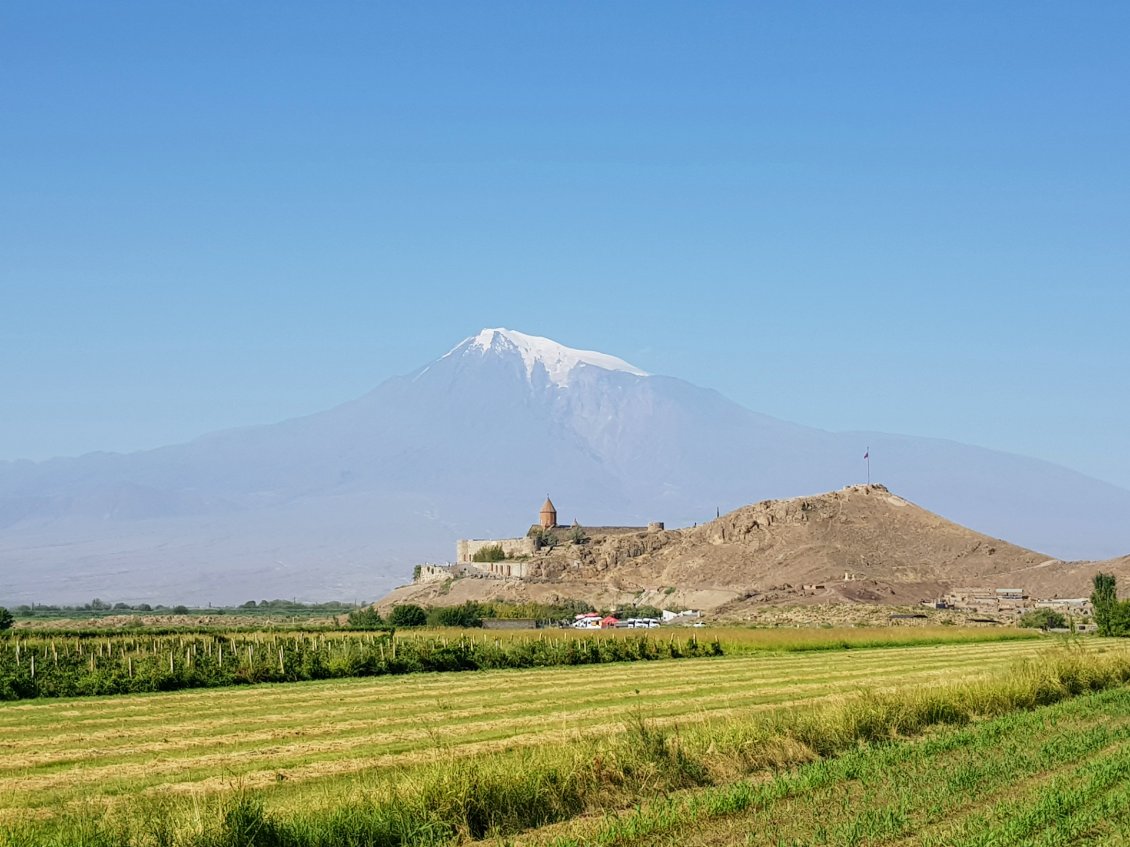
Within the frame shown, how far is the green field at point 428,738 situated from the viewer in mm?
16906

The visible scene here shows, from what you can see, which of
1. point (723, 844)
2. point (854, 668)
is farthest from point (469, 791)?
point (854, 668)

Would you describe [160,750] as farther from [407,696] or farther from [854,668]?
[854,668]

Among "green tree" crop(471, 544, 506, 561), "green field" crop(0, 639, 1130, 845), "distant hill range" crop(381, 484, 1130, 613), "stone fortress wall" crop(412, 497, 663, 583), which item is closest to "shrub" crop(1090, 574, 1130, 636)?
"green field" crop(0, 639, 1130, 845)

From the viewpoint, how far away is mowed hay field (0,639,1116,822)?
20.3 meters

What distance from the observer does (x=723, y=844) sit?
1517 centimetres

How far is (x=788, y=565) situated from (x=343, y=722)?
11661 centimetres

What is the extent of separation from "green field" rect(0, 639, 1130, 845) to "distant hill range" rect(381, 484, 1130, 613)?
83.5 metres

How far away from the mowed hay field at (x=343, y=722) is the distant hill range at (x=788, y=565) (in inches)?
3060

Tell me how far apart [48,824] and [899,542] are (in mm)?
139421

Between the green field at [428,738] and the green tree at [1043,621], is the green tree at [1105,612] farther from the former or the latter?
the green field at [428,738]

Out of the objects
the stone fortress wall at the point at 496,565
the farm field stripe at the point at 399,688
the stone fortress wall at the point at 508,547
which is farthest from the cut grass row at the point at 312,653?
the stone fortress wall at the point at 508,547

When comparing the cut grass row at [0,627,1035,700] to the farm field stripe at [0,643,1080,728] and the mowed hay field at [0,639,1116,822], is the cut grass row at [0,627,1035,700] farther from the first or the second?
the mowed hay field at [0,639,1116,822]

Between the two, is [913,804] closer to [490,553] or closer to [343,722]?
[343,722]

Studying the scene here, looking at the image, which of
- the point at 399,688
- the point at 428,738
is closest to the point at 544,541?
the point at 399,688
